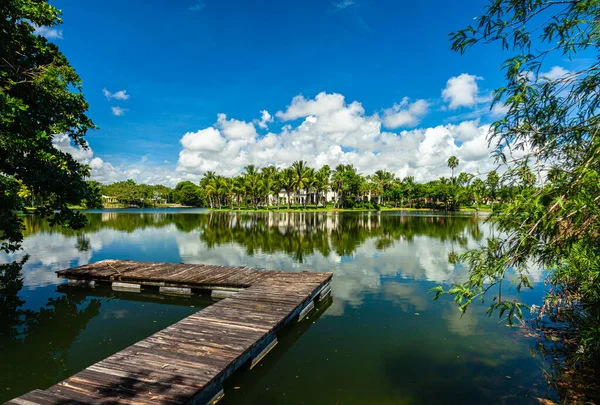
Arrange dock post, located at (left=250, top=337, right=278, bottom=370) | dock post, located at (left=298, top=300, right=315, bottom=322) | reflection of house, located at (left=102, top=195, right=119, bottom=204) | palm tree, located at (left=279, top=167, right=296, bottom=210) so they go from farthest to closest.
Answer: reflection of house, located at (left=102, top=195, right=119, bottom=204), palm tree, located at (left=279, top=167, right=296, bottom=210), dock post, located at (left=298, top=300, right=315, bottom=322), dock post, located at (left=250, top=337, right=278, bottom=370)

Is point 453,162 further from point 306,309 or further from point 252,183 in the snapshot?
point 306,309

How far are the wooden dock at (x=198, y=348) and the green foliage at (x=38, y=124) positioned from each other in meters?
5.09

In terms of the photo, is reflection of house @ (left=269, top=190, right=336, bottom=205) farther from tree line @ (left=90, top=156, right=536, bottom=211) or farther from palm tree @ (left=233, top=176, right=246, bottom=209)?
palm tree @ (left=233, top=176, right=246, bottom=209)

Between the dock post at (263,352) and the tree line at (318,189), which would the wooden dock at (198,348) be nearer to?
the dock post at (263,352)

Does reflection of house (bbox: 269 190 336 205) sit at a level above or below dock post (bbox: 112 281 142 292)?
above

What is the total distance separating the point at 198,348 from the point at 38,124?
10.3m

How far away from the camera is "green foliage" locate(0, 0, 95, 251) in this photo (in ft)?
34.1

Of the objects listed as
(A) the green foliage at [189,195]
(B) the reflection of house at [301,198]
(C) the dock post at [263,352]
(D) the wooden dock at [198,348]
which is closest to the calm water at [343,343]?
(C) the dock post at [263,352]

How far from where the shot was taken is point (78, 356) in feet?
27.9

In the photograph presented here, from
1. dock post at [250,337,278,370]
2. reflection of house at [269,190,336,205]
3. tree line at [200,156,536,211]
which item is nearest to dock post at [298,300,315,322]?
dock post at [250,337,278,370]

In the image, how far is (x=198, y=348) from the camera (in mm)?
7219

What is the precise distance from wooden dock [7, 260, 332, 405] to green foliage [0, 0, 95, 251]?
16.7 ft

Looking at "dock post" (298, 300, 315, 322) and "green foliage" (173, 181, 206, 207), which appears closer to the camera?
"dock post" (298, 300, 315, 322)

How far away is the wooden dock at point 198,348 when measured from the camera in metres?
5.53
